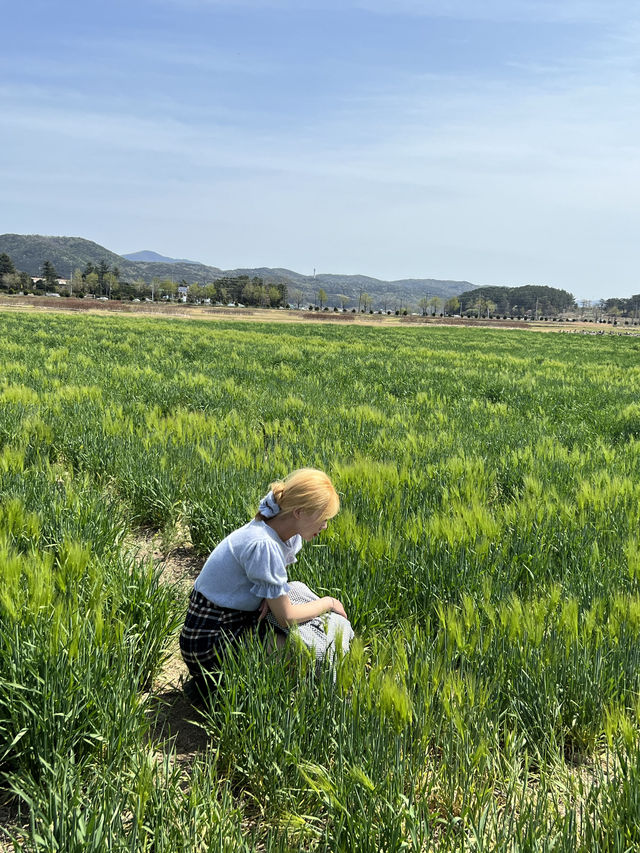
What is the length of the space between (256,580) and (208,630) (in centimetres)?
34

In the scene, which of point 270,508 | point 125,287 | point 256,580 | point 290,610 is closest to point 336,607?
point 290,610

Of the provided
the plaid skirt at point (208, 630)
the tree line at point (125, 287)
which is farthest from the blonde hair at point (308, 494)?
the tree line at point (125, 287)

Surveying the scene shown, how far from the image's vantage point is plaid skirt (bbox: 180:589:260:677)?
254cm

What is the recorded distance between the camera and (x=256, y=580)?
2.51 meters

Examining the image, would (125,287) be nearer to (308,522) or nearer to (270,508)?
(270,508)

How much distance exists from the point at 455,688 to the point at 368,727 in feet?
1.28

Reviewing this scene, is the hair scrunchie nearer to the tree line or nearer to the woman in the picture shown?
the woman

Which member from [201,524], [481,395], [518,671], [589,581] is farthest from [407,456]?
[481,395]

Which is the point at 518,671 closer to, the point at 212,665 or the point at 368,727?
the point at 368,727

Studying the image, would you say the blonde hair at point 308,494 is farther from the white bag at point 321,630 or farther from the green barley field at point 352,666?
the green barley field at point 352,666

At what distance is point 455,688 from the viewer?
214 centimetres

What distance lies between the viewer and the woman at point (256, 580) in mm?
2498

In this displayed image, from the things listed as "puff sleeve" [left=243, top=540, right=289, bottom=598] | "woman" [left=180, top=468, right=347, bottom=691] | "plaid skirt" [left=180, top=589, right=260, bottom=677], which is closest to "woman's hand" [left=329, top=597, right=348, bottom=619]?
"woman" [left=180, top=468, right=347, bottom=691]

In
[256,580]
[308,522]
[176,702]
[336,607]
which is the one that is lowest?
[176,702]
